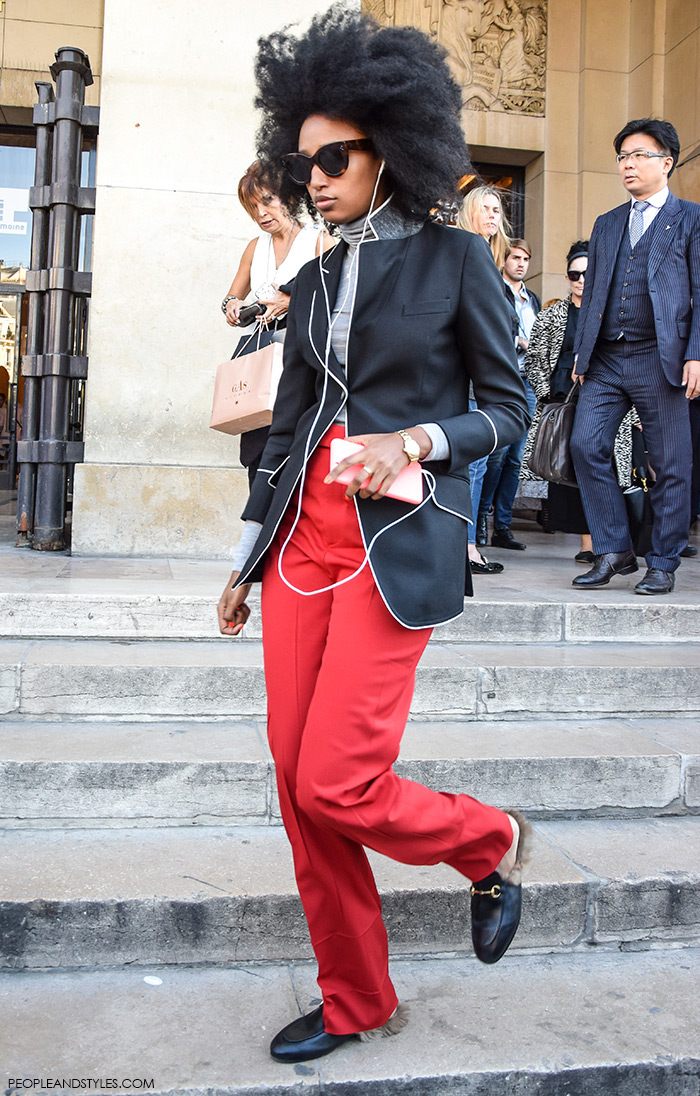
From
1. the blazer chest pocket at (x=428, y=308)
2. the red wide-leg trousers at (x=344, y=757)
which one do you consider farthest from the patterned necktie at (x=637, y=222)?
the red wide-leg trousers at (x=344, y=757)

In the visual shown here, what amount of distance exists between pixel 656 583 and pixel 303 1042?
11.5ft

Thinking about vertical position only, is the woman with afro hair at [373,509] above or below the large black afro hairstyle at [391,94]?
below

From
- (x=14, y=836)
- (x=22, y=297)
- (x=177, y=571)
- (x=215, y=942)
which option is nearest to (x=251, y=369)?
(x=177, y=571)

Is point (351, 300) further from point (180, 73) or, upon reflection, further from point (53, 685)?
point (180, 73)

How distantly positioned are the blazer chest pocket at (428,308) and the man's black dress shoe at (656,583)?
3.41 meters

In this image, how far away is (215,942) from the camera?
2691 millimetres

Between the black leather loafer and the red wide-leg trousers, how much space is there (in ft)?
0.12

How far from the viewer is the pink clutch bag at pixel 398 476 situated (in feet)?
6.41

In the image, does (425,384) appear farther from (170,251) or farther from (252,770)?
(170,251)

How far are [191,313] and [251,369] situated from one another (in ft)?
7.33

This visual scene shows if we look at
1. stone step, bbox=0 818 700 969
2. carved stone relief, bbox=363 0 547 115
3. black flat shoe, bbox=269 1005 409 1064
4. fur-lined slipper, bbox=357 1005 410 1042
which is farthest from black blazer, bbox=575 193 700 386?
carved stone relief, bbox=363 0 547 115

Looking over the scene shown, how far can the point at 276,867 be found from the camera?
2910 mm

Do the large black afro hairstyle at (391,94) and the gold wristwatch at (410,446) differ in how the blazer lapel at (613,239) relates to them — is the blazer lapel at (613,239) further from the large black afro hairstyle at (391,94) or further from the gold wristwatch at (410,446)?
the gold wristwatch at (410,446)

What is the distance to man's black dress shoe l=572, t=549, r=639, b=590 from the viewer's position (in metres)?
5.24
